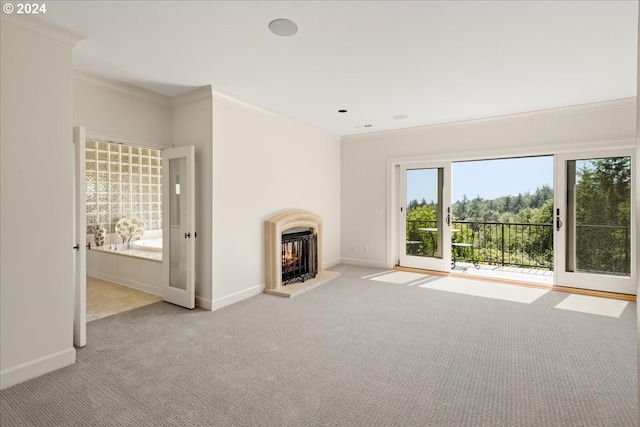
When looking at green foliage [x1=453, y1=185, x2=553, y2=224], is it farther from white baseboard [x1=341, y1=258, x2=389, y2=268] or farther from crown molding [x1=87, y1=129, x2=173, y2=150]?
crown molding [x1=87, y1=129, x2=173, y2=150]

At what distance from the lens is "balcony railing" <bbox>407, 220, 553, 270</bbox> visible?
5.92 metres

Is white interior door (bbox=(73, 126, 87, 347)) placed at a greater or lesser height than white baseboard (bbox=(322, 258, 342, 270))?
greater

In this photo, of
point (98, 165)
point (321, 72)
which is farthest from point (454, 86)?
point (98, 165)

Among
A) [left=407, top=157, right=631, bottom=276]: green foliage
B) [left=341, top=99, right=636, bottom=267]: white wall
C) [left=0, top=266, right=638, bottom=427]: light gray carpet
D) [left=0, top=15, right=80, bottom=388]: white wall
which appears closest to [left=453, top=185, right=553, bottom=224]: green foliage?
[left=407, top=157, right=631, bottom=276]: green foliage

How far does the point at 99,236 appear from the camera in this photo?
5641 millimetres

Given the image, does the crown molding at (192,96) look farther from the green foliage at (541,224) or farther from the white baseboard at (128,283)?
the green foliage at (541,224)

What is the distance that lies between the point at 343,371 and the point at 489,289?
3246 mm

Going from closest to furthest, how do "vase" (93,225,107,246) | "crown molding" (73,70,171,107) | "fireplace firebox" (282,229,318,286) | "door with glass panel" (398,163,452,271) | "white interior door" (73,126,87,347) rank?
"white interior door" (73,126,87,347)
"crown molding" (73,70,171,107)
"fireplace firebox" (282,229,318,286)
"door with glass panel" (398,163,452,271)
"vase" (93,225,107,246)

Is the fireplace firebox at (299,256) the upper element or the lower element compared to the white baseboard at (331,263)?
upper

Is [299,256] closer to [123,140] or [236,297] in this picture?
[236,297]

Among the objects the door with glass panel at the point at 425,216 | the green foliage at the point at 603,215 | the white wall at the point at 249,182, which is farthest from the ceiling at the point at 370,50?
the door with glass panel at the point at 425,216

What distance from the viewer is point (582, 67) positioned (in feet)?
10.2

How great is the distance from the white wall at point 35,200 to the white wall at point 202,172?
4.50 feet

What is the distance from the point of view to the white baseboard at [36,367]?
2186 millimetres
